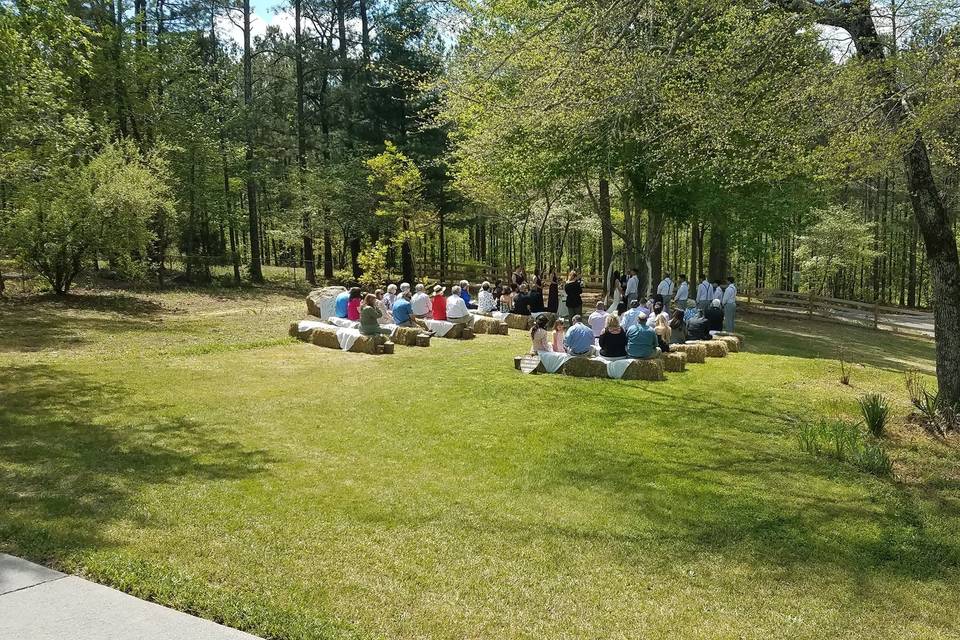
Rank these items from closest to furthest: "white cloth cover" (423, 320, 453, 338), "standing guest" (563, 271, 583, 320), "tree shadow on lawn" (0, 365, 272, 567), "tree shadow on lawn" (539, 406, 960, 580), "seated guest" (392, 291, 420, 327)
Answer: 1. "tree shadow on lawn" (0, 365, 272, 567)
2. "tree shadow on lawn" (539, 406, 960, 580)
3. "seated guest" (392, 291, 420, 327)
4. "white cloth cover" (423, 320, 453, 338)
5. "standing guest" (563, 271, 583, 320)

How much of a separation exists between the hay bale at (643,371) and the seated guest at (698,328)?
3.77 m

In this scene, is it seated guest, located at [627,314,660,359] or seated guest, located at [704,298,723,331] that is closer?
seated guest, located at [627,314,660,359]

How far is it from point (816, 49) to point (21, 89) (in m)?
14.0

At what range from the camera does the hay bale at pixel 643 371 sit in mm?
11141

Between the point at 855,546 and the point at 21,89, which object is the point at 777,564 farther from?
the point at 21,89

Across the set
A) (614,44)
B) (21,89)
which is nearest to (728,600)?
(614,44)

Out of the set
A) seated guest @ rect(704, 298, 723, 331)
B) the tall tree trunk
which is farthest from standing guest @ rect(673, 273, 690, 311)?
the tall tree trunk

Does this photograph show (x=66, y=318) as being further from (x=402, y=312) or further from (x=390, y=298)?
(x=402, y=312)

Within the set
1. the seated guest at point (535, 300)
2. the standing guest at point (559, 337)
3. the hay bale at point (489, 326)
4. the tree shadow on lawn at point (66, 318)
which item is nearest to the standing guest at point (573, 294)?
the seated guest at point (535, 300)

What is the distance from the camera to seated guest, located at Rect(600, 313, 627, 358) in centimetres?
1124

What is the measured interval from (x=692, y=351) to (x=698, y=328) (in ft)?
4.78

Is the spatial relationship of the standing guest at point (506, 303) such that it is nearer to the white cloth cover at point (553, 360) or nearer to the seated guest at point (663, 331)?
the seated guest at point (663, 331)

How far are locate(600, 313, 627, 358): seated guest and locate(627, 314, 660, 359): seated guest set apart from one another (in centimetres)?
12

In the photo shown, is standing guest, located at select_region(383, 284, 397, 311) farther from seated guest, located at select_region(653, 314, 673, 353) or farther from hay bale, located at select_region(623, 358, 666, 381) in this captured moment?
hay bale, located at select_region(623, 358, 666, 381)
